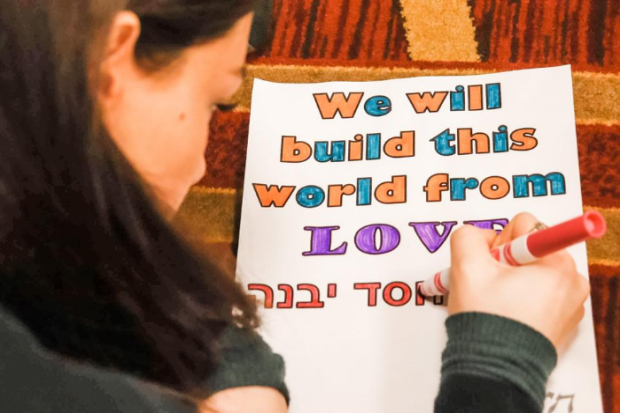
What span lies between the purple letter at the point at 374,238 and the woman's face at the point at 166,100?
0.14m

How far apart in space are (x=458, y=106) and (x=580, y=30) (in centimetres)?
15

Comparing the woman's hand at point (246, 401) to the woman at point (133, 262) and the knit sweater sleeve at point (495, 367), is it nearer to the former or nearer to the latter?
the woman at point (133, 262)

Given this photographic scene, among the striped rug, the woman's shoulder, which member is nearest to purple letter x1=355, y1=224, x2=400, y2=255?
the striped rug

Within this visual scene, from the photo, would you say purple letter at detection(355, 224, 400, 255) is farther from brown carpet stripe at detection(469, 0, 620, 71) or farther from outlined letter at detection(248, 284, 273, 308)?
brown carpet stripe at detection(469, 0, 620, 71)

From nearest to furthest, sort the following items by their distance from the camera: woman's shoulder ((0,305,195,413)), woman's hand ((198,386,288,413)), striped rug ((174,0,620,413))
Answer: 1. woman's shoulder ((0,305,195,413))
2. woman's hand ((198,386,288,413))
3. striped rug ((174,0,620,413))

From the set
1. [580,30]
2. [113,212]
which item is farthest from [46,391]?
[580,30]

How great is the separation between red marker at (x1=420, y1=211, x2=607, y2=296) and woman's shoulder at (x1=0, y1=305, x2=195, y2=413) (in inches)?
8.5

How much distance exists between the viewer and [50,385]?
24 cm

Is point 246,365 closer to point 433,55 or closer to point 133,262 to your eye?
point 133,262

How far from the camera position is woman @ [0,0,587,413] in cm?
28

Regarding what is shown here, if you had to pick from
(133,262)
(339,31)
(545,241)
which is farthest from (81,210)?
(339,31)

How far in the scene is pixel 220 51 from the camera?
37 centimetres

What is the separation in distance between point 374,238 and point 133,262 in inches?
7.7

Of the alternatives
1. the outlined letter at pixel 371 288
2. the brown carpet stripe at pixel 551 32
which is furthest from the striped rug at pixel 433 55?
the outlined letter at pixel 371 288
